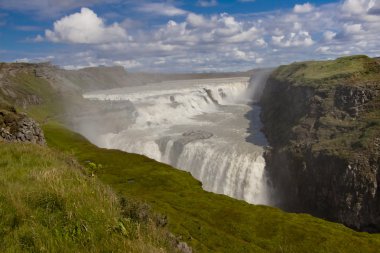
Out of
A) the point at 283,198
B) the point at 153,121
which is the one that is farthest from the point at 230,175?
the point at 153,121

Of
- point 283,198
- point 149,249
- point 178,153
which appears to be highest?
point 149,249

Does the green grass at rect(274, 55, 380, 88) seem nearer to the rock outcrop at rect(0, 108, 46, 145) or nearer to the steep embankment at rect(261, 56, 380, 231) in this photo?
the steep embankment at rect(261, 56, 380, 231)

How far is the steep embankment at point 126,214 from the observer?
28.3ft

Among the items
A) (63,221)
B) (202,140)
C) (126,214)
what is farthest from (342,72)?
(63,221)

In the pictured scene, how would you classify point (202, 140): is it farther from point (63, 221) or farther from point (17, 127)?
point (63, 221)

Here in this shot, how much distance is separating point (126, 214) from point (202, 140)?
277 ft

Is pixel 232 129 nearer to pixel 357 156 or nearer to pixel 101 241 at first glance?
pixel 357 156

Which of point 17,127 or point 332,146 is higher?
point 17,127

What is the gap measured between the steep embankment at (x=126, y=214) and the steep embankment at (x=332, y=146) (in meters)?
23.5

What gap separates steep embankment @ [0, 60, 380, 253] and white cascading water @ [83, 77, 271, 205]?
23.2 m

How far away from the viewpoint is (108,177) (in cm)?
4747

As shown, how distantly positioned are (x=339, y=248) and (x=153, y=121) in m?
100

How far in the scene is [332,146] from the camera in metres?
70.2

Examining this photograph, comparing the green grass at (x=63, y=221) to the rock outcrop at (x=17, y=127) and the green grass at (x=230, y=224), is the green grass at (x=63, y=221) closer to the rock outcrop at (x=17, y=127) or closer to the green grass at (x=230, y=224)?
the green grass at (x=230, y=224)
